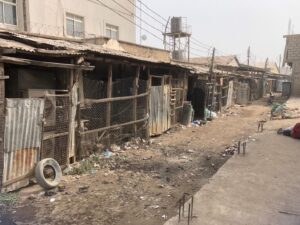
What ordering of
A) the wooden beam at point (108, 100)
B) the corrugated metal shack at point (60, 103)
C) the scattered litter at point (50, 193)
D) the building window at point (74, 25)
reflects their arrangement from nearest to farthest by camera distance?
the corrugated metal shack at point (60, 103)
the scattered litter at point (50, 193)
the wooden beam at point (108, 100)
the building window at point (74, 25)

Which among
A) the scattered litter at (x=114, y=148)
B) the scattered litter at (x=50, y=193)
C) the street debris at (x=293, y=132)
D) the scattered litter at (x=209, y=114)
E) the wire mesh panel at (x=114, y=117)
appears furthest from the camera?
the scattered litter at (x=209, y=114)

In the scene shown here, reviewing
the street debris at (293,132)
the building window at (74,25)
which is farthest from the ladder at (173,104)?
the building window at (74,25)

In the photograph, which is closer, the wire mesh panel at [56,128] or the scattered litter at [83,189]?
the scattered litter at [83,189]

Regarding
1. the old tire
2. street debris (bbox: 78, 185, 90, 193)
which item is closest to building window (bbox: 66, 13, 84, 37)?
the old tire

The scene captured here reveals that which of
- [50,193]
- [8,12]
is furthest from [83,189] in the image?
[8,12]

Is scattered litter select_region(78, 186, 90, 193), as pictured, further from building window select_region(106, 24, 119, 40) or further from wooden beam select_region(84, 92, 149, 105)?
building window select_region(106, 24, 119, 40)

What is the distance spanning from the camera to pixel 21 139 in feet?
22.0

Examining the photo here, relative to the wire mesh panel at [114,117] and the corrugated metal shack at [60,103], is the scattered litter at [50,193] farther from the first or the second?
the wire mesh panel at [114,117]

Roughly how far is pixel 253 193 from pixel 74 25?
14.3 metres

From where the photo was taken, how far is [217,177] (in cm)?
696

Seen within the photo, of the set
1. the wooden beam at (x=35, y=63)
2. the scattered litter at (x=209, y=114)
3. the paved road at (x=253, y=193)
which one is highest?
the wooden beam at (x=35, y=63)

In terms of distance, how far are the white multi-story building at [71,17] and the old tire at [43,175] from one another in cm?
842

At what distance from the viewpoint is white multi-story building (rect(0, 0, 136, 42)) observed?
1432 centimetres

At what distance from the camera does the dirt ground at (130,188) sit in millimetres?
5715
